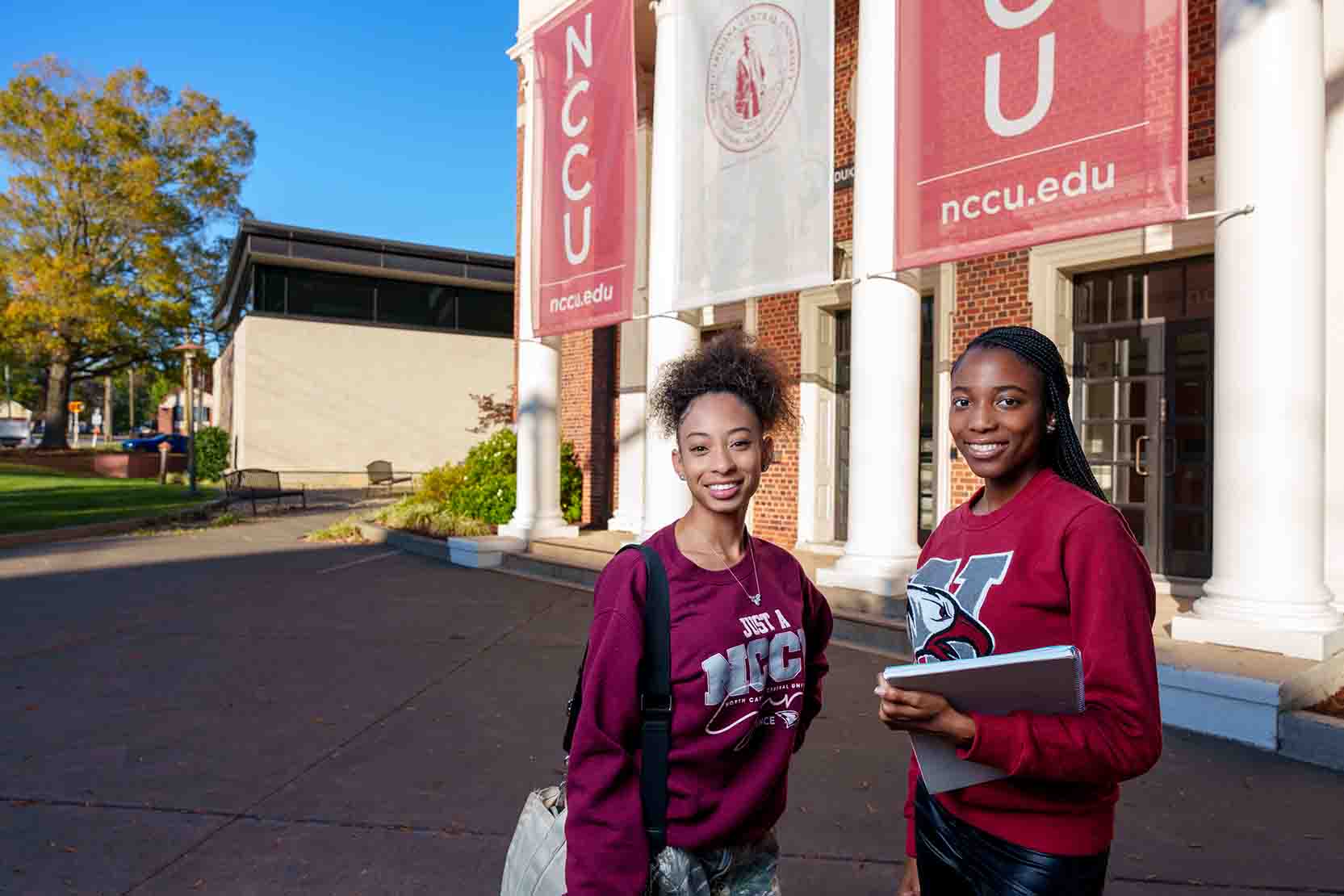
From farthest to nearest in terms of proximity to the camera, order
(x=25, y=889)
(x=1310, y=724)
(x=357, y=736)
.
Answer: (x=357, y=736), (x=1310, y=724), (x=25, y=889)

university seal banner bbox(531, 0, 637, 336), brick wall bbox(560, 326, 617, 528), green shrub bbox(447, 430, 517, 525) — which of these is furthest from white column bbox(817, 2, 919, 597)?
brick wall bbox(560, 326, 617, 528)

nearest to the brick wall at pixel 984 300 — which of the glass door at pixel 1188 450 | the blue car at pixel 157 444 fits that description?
the glass door at pixel 1188 450

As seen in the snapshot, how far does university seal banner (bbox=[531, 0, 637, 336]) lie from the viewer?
977 cm

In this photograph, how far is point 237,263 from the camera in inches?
1217

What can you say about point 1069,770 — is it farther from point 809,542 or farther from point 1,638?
point 809,542

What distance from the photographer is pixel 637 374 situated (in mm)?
13672

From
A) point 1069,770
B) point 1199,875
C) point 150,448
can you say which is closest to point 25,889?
point 1069,770

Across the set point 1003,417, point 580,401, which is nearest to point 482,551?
point 580,401

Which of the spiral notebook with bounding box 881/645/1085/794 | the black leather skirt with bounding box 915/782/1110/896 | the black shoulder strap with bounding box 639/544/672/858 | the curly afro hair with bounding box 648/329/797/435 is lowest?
the black leather skirt with bounding box 915/782/1110/896

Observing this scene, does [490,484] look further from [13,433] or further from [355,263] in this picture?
[13,433]

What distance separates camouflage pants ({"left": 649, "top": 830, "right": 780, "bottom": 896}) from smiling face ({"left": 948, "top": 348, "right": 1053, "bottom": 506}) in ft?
3.02

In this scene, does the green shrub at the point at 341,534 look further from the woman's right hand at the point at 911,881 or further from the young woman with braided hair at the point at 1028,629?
the young woman with braided hair at the point at 1028,629

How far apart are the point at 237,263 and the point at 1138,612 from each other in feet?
111

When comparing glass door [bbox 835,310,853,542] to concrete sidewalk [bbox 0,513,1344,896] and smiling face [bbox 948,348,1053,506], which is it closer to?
concrete sidewalk [bbox 0,513,1344,896]
